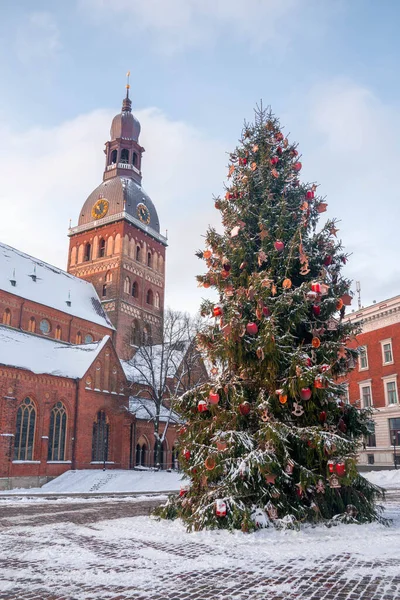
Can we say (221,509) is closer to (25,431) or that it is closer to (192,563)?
(192,563)

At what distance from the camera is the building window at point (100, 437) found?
3102 centimetres

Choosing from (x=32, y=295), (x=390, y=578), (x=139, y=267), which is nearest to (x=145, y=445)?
(x=32, y=295)

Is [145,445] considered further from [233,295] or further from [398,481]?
[233,295]

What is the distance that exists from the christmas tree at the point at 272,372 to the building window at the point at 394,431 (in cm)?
2851

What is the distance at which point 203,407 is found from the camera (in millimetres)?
10219

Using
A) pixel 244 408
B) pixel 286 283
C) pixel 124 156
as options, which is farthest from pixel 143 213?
pixel 244 408

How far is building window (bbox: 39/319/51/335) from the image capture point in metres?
39.1

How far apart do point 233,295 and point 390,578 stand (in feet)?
20.8

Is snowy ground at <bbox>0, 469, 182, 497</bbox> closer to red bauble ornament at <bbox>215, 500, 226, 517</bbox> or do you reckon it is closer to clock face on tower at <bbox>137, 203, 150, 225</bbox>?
red bauble ornament at <bbox>215, 500, 226, 517</bbox>

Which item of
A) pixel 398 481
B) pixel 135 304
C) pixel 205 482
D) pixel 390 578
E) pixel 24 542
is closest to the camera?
pixel 390 578

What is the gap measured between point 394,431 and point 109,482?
21673mm

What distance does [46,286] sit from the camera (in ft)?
137

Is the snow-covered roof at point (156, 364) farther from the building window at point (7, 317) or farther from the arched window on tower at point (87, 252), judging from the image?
the arched window on tower at point (87, 252)

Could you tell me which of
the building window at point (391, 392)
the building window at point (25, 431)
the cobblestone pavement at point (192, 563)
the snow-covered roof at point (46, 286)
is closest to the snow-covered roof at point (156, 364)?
the snow-covered roof at point (46, 286)
